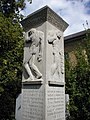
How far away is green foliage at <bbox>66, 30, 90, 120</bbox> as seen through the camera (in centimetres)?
694

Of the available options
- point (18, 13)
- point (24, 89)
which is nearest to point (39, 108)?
point (24, 89)

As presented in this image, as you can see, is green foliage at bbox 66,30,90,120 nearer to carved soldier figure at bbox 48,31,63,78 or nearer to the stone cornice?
carved soldier figure at bbox 48,31,63,78

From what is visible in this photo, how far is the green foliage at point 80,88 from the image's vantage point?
22.8ft

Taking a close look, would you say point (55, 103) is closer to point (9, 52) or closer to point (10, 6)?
point (9, 52)

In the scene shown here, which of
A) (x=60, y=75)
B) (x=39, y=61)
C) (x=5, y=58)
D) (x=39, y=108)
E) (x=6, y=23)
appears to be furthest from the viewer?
(x=5, y=58)

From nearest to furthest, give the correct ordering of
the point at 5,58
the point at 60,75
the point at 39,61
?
1. the point at 39,61
2. the point at 60,75
3. the point at 5,58

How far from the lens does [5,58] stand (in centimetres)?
754

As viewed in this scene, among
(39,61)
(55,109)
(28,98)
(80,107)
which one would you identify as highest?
(39,61)

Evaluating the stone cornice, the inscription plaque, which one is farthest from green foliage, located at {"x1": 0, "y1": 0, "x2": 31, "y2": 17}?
the inscription plaque

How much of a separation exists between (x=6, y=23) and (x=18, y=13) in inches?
106

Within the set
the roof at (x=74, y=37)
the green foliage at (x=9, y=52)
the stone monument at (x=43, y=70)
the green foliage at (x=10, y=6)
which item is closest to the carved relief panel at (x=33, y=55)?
the stone monument at (x=43, y=70)

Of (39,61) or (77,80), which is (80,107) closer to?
(77,80)

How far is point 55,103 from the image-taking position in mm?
4391

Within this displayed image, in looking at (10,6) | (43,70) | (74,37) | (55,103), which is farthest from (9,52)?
(74,37)
